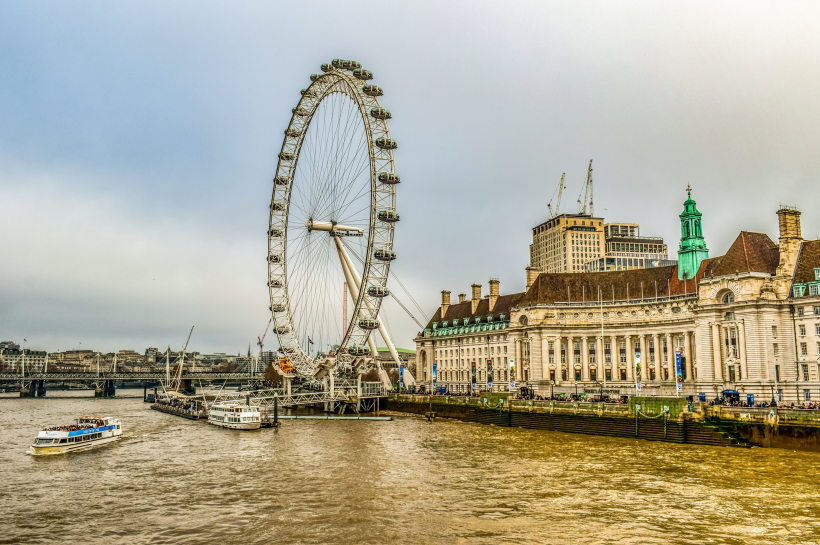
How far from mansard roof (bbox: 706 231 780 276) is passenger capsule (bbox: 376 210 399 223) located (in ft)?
118

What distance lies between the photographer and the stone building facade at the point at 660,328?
69.2m

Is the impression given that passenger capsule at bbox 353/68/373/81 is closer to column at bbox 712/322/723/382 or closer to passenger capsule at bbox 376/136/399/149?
passenger capsule at bbox 376/136/399/149

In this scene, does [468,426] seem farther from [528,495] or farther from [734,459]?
[528,495]

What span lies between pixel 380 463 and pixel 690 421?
24.7m

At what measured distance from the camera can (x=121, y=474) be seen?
4441 cm

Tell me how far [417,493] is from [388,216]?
48.9 m

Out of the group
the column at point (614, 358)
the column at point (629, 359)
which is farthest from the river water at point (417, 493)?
the column at point (614, 358)

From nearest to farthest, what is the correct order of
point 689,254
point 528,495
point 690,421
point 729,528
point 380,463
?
point 729,528
point 528,495
point 380,463
point 690,421
point 689,254

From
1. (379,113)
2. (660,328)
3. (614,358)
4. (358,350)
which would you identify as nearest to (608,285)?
(614,358)

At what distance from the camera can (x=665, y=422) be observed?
55.4 m

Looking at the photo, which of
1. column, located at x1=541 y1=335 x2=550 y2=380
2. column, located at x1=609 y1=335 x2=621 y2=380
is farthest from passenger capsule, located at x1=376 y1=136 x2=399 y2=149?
column, located at x1=609 y1=335 x2=621 y2=380

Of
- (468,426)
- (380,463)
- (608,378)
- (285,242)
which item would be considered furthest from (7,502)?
(608,378)

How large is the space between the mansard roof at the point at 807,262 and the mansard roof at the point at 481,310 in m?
48.1

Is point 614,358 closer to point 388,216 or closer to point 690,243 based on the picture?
point 690,243
